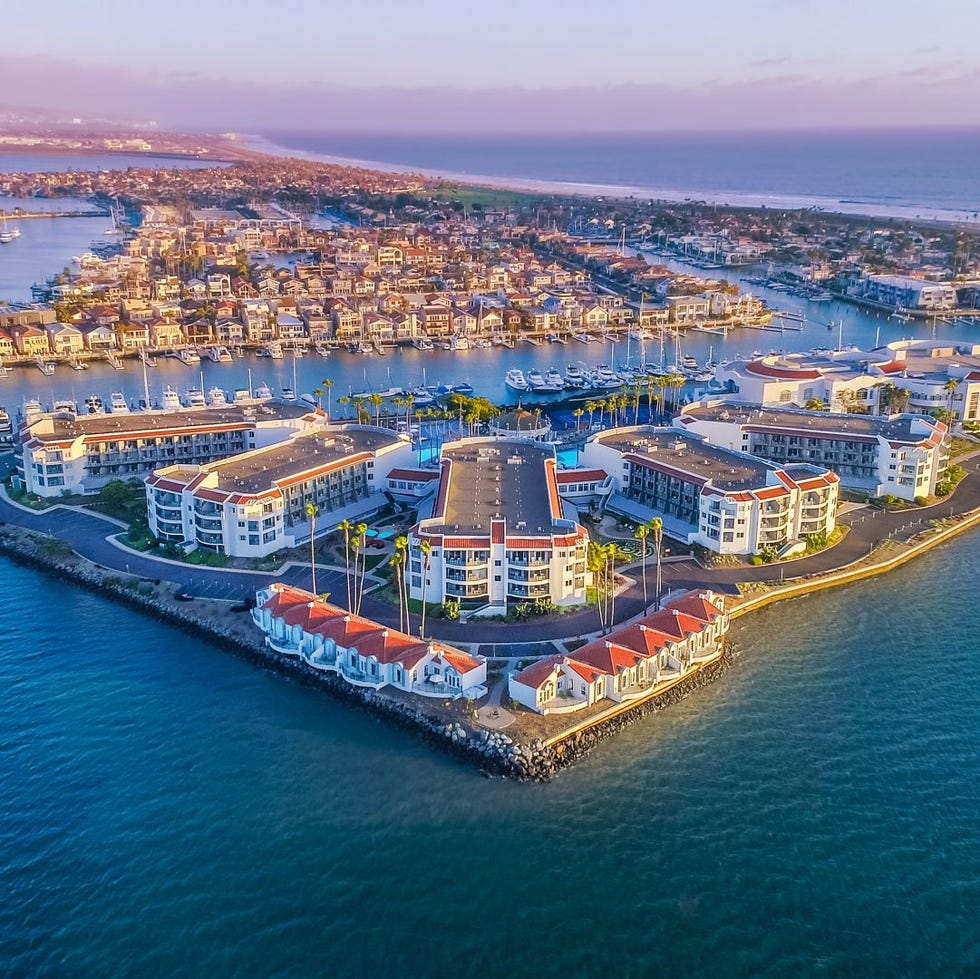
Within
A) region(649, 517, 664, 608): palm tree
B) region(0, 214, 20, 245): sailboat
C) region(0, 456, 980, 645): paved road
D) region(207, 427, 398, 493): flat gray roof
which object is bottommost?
region(0, 456, 980, 645): paved road

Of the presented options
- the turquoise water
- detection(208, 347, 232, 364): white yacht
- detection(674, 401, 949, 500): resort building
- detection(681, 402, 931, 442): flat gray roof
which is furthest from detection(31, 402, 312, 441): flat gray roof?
detection(208, 347, 232, 364): white yacht

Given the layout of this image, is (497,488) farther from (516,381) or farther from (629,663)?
(516,381)

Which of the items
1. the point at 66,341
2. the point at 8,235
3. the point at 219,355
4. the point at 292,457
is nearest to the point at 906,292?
the point at 219,355

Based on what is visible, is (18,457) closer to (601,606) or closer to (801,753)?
(601,606)

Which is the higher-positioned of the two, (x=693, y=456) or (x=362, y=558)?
(x=693, y=456)

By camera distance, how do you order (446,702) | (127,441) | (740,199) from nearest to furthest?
(446,702)
(127,441)
(740,199)

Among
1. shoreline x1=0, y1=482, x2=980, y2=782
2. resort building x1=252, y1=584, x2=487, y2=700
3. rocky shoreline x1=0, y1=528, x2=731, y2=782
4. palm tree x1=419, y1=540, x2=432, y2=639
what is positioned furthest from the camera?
palm tree x1=419, y1=540, x2=432, y2=639

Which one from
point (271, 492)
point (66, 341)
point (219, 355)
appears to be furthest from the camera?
point (219, 355)

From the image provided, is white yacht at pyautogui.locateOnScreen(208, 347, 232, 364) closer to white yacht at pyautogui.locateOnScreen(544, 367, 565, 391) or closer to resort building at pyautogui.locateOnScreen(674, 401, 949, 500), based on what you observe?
white yacht at pyautogui.locateOnScreen(544, 367, 565, 391)
